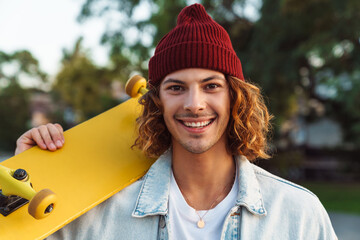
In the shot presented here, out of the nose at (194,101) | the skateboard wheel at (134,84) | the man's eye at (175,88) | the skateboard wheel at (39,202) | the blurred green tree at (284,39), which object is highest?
the blurred green tree at (284,39)

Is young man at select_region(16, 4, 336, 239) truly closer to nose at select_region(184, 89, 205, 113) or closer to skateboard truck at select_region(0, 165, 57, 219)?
nose at select_region(184, 89, 205, 113)

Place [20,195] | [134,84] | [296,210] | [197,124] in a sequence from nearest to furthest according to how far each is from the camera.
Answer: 1. [20,195]
2. [296,210]
3. [197,124]
4. [134,84]

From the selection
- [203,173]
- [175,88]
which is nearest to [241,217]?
[203,173]

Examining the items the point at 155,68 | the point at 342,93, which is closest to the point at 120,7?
the point at 342,93

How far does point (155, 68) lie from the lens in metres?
2.29

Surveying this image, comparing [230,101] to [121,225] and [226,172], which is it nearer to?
[226,172]

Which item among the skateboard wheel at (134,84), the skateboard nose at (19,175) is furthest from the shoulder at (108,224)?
the skateboard wheel at (134,84)

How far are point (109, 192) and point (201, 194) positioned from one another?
58cm

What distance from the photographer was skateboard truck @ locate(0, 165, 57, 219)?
1548 mm

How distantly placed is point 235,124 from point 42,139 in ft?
4.06

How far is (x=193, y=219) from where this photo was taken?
199 cm

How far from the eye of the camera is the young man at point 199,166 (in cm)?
196

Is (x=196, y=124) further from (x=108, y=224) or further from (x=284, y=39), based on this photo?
(x=284, y=39)

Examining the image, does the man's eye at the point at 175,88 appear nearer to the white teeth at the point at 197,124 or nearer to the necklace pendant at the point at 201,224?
the white teeth at the point at 197,124
